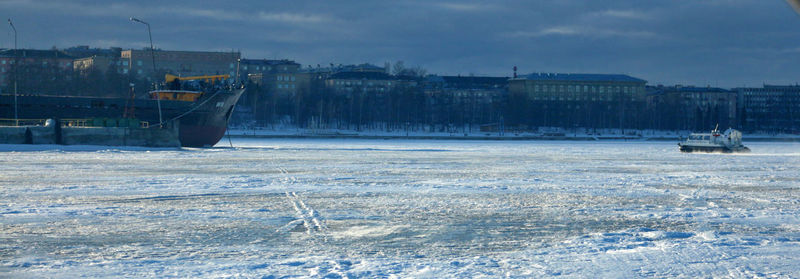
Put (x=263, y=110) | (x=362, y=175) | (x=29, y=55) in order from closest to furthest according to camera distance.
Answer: (x=362, y=175)
(x=263, y=110)
(x=29, y=55)

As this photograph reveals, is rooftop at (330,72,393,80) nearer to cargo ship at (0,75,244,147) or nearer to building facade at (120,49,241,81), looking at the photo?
building facade at (120,49,241,81)

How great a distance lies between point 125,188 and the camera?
697 inches

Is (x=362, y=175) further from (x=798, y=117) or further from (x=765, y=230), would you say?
(x=798, y=117)

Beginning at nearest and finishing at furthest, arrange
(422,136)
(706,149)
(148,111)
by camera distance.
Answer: (706,149) → (148,111) → (422,136)

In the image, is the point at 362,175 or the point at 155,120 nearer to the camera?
the point at 362,175

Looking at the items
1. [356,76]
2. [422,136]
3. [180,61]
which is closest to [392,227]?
[422,136]

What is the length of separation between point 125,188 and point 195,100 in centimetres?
3627

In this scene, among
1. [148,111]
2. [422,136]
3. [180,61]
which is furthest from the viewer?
[180,61]

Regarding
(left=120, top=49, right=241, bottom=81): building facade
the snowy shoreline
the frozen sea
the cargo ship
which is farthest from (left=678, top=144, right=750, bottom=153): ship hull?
(left=120, top=49, right=241, bottom=81): building facade

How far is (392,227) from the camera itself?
1184 cm

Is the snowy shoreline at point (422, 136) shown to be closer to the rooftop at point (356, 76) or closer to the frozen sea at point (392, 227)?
the frozen sea at point (392, 227)

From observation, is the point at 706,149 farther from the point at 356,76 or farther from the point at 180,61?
the point at 180,61

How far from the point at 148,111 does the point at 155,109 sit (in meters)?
0.45

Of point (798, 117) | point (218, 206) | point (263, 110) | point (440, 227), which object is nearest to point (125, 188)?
point (218, 206)
